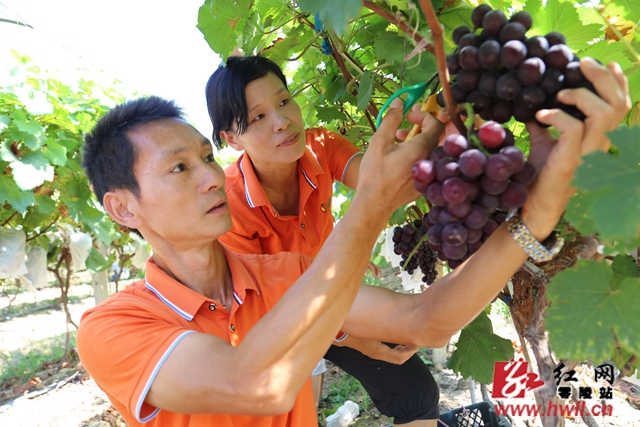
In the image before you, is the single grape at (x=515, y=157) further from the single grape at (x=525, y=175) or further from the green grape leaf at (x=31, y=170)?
the green grape leaf at (x=31, y=170)

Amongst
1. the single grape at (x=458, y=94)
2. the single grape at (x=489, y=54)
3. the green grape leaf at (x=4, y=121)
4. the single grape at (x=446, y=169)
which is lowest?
the green grape leaf at (x=4, y=121)

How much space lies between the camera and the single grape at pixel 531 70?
2.47 feet

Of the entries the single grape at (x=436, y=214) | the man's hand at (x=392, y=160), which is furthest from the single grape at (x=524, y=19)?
the single grape at (x=436, y=214)

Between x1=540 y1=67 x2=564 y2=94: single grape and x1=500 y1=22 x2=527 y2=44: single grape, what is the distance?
72 mm

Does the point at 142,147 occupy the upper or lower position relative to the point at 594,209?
lower

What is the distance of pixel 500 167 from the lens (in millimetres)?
722

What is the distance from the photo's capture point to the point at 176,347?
1.19m

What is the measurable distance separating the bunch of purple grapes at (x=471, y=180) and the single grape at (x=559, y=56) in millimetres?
127

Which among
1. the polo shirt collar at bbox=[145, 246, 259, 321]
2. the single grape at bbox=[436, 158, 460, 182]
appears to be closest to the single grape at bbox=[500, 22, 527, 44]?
the single grape at bbox=[436, 158, 460, 182]

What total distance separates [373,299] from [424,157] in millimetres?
675

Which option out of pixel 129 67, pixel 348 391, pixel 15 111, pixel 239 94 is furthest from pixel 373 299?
pixel 129 67

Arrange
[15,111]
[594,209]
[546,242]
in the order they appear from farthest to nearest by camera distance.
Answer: [15,111] → [546,242] → [594,209]

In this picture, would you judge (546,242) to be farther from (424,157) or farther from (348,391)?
(348,391)

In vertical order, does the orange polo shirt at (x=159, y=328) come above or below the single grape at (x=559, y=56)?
below
